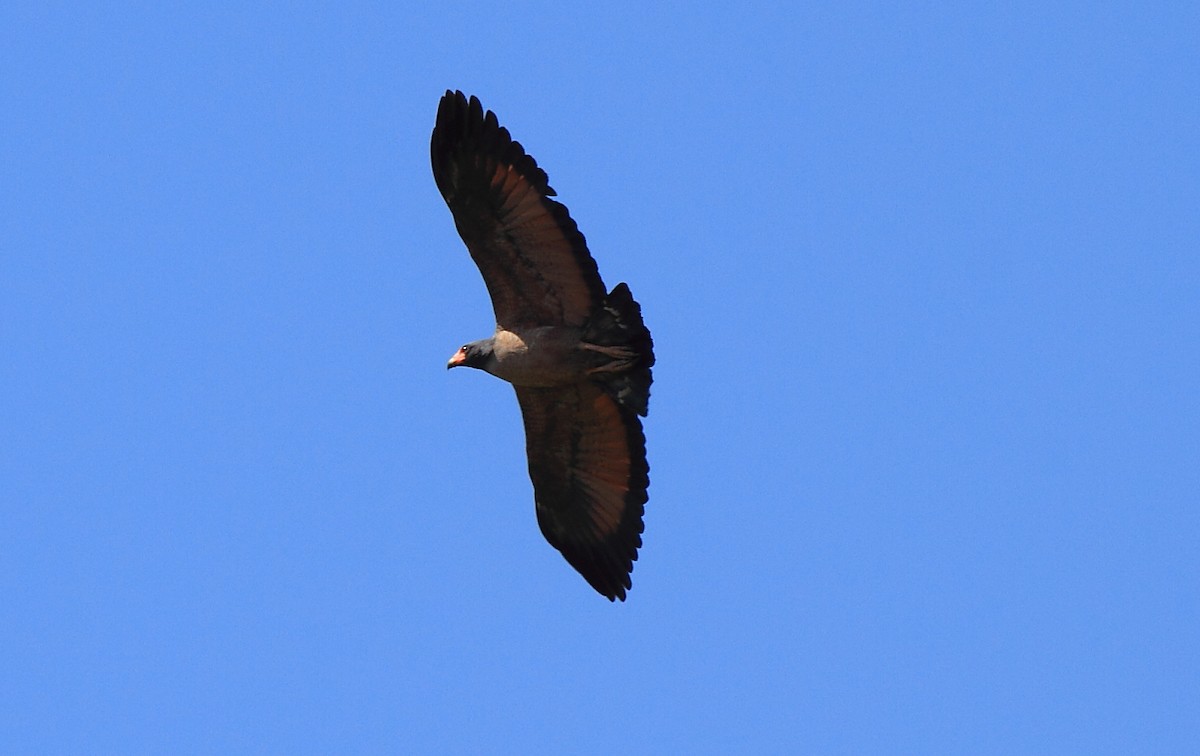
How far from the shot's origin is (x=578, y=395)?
20219 mm

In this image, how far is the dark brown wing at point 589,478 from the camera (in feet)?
67.0

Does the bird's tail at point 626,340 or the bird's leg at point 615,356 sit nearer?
the bird's tail at point 626,340

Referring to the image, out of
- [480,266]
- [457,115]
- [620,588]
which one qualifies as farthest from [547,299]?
[620,588]

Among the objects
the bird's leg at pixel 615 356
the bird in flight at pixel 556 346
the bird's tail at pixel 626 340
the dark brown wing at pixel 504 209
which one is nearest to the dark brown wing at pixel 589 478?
the bird in flight at pixel 556 346

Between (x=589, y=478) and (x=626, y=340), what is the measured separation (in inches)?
87.9

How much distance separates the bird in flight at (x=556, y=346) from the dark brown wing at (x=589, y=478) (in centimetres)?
1

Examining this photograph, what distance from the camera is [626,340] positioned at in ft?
63.2

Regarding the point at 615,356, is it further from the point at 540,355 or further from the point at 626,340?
the point at 540,355

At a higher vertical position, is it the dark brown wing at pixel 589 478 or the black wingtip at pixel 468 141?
the black wingtip at pixel 468 141

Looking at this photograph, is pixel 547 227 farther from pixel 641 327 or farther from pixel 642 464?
pixel 642 464

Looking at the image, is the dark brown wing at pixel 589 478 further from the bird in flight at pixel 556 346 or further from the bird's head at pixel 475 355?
the bird's head at pixel 475 355

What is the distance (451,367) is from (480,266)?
1.18 m

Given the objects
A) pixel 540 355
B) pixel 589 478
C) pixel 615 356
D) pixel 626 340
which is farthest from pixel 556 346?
pixel 589 478

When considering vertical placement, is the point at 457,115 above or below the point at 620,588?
above
